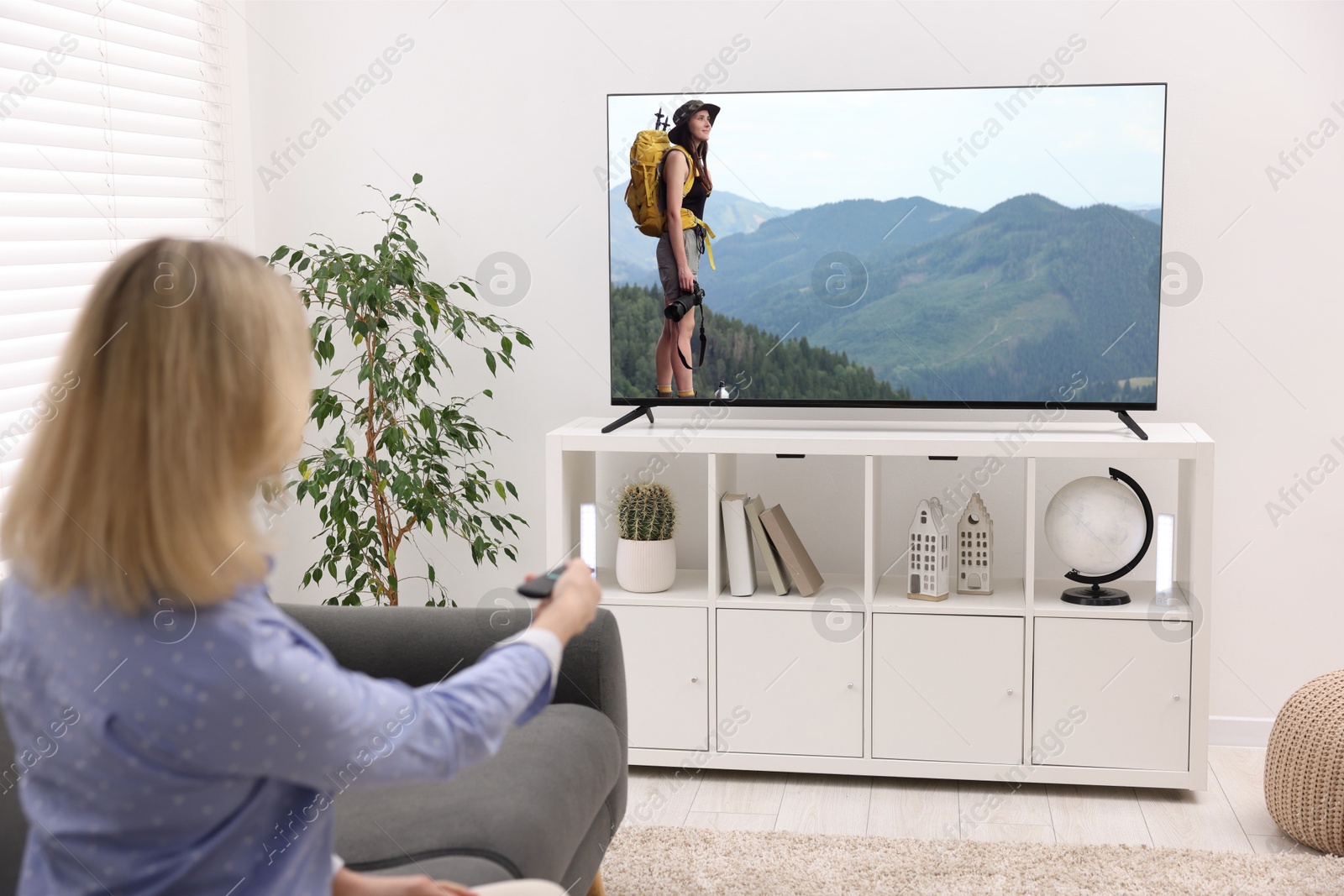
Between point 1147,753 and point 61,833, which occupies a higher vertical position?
point 61,833

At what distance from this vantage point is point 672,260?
2926mm

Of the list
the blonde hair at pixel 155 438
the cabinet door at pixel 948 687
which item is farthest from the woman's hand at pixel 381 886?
the cabinet door at pixel 948 687

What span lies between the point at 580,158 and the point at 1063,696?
6.36 feet

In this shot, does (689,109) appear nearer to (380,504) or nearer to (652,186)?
(652,186)

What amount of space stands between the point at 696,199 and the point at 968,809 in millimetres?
1661

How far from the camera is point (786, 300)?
2938 mm

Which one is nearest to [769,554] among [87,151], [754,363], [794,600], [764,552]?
[764,552]

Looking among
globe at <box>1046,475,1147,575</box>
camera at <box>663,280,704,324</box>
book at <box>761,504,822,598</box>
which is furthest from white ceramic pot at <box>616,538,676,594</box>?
globe at <box>1046,475,1147,575</box>

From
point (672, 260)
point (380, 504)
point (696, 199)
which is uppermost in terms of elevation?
point (696, 199)

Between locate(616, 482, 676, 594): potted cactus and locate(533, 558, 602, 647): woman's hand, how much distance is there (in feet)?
5.41

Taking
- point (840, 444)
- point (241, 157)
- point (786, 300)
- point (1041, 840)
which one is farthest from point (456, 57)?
point (1041, 840)

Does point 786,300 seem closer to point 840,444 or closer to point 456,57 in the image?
point 840,444

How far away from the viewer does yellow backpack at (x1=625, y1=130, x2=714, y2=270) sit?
9.43 feet

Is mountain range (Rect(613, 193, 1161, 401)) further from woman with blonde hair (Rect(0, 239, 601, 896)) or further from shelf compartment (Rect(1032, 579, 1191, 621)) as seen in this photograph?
woman with blonde hair (Rect(0, 239, 601, 896))
